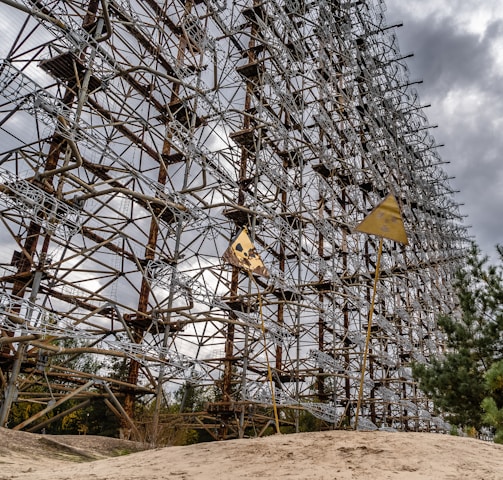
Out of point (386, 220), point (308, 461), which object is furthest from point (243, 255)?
point (308, 461)

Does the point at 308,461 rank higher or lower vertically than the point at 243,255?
lower

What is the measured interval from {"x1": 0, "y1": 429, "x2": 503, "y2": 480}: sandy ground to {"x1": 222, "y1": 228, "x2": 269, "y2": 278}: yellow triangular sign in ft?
8.35

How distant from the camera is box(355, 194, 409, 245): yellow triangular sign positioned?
20.5ft

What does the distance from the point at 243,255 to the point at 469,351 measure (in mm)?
6203

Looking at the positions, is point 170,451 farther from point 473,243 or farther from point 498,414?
point 473,243

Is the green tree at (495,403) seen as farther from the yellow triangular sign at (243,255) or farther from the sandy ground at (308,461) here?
the yellow triangular sign at (243,255)

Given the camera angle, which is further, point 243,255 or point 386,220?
point 243,255

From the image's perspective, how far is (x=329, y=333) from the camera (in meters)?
23.1

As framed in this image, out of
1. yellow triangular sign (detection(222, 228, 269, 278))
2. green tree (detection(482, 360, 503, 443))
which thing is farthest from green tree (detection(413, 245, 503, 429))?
yellow triangular sign (detection(222, 228, 269, 278))

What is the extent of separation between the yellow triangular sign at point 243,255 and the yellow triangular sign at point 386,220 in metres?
1.95

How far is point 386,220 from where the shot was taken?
6324mm

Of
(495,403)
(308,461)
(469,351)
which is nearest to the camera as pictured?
(308,461)

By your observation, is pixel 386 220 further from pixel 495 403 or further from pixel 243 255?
pixel 495 403

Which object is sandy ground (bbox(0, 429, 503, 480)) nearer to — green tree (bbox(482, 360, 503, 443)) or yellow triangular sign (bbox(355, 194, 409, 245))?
yellow triangular sign (bbox(355, 194, 409, 245))
